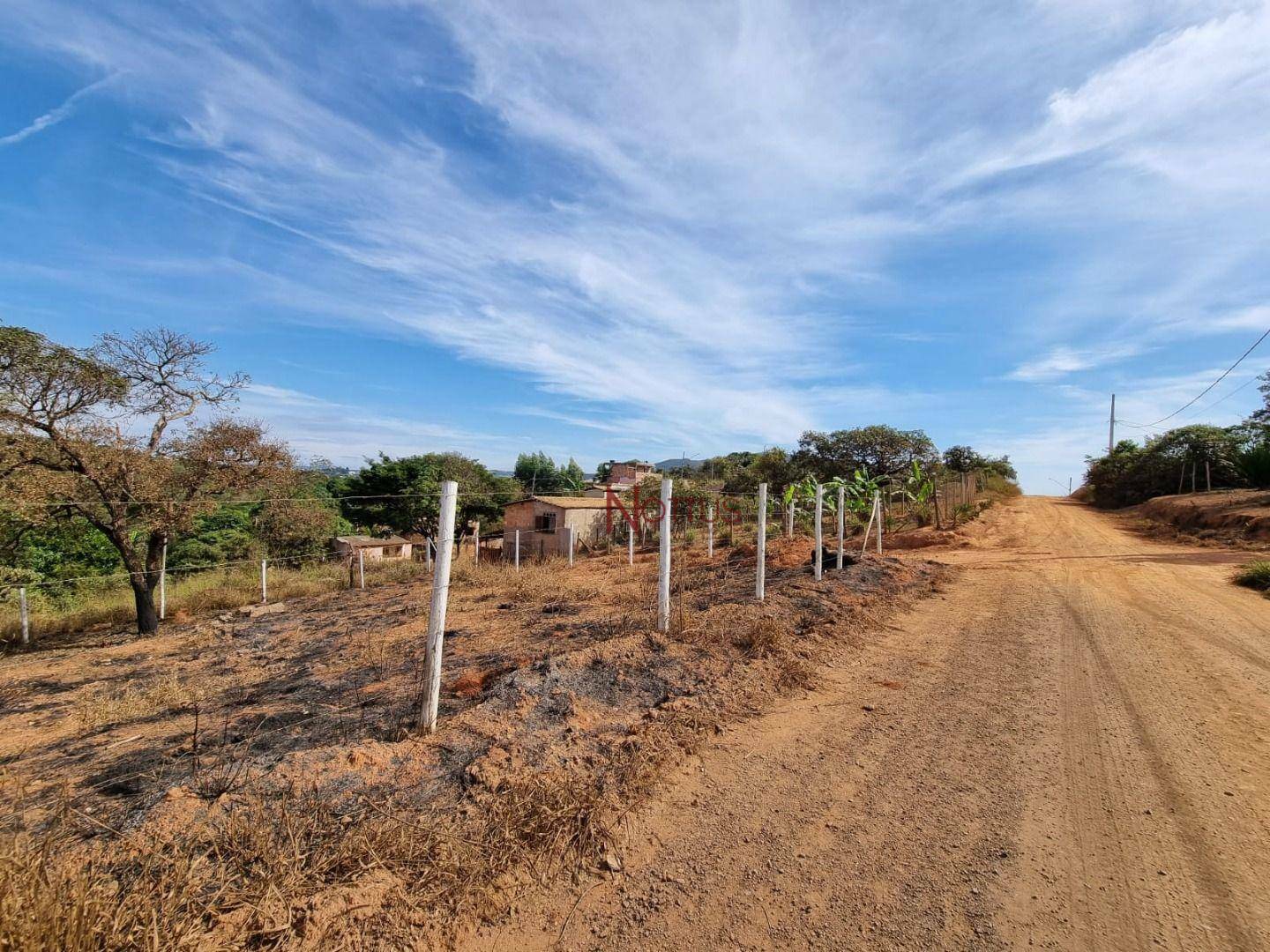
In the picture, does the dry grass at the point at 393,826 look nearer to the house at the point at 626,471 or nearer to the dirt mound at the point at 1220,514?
the dirt mound at the point at 1220,514

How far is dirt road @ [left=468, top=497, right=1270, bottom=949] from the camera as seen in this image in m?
2.06

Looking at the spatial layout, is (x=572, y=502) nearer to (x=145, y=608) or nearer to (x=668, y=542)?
(x=145, y=608)

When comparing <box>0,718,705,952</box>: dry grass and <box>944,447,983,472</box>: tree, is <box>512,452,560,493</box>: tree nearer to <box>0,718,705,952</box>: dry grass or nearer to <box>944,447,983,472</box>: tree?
<box>944,447,983,472</box>: tree

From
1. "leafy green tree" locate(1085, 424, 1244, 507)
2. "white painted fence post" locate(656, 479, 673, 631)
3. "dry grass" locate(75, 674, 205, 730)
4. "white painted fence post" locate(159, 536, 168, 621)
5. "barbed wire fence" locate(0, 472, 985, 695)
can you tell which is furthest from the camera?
"leafy green tree" locate(1085, 424, 1244, 507)

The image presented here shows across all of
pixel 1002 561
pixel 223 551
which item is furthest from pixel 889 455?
pixel 223 551

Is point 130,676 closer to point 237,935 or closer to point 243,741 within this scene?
point 243,741

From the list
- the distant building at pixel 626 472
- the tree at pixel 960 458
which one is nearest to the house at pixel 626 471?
the distant building at pixel 626 472

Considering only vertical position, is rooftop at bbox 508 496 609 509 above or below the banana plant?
below

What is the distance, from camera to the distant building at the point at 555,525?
22.0m

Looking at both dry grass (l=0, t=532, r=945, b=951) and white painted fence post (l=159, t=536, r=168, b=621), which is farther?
white painted fence post (l=159, t=536, r=168, b=621)

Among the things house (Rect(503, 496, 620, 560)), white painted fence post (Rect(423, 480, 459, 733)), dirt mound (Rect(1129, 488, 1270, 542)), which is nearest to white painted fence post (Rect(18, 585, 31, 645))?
house (Rect(503, 496, 620, 560))

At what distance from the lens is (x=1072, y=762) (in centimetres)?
320

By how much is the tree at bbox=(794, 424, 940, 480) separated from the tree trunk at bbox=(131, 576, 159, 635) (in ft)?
87.8

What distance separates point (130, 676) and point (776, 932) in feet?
32.8
